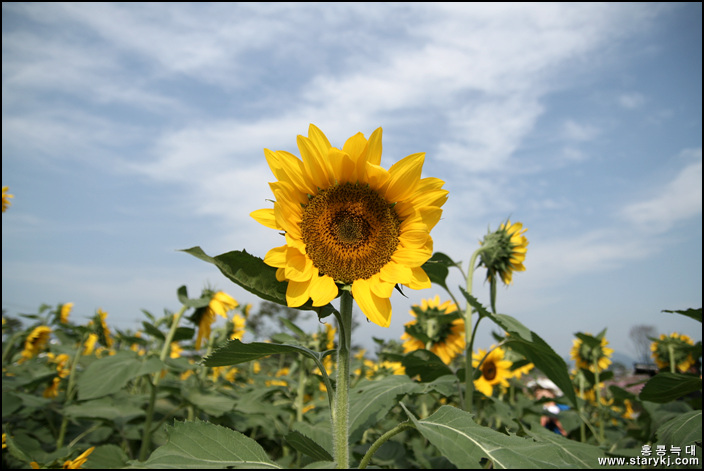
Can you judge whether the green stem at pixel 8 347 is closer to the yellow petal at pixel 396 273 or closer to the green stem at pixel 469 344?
the green stem at pixel 469 344

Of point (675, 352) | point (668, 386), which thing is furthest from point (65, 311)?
point (675, 352)

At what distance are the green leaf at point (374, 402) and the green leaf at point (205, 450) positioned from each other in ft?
1.61

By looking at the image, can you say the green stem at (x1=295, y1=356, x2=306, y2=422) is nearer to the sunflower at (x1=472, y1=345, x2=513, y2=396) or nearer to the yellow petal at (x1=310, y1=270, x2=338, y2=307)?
the sunflower at (x1=472, y1=345, x2=513, y2=396)

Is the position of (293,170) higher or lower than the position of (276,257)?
higher

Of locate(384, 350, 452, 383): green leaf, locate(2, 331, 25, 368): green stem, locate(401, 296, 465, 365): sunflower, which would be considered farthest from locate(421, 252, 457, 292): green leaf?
locate(2, 331, 25, 368): green stem

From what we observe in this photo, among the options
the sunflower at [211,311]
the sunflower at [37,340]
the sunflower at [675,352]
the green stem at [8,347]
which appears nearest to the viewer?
the sunflower at [211,311]

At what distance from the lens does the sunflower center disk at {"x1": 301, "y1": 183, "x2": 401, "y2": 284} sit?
132 centimetres

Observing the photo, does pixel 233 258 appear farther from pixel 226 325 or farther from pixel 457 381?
pixel 226 325

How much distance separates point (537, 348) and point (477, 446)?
3.10ft

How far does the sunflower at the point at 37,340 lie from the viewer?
563 centimetres

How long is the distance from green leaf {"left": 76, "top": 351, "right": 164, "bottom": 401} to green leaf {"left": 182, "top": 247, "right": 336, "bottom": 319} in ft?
5.29

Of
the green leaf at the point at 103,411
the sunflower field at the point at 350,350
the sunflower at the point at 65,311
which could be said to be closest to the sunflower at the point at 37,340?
the sunflower at the point at 65,311

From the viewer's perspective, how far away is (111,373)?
2631 mm

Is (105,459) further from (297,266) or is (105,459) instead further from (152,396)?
(297,266)
